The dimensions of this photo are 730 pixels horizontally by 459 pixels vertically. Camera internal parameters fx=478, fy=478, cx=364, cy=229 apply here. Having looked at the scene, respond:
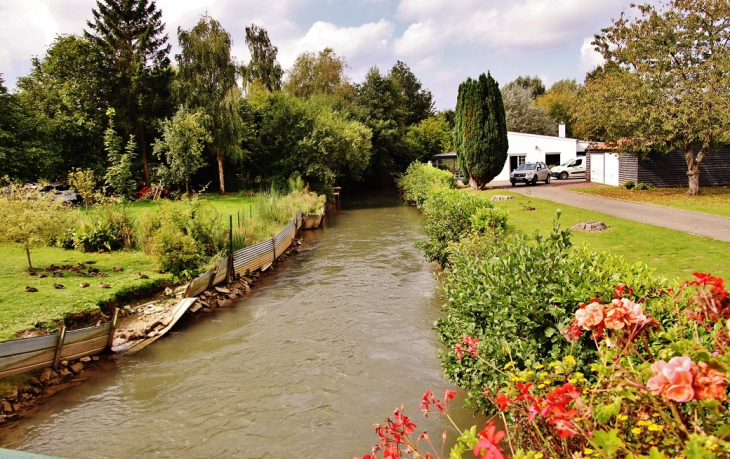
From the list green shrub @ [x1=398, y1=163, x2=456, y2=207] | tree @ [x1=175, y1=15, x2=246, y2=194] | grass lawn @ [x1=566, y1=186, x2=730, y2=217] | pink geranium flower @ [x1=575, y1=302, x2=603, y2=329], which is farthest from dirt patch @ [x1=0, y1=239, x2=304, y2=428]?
tree @ [x1=175, y1=15, x2=246, y2=194]

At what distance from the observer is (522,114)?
6216 cm

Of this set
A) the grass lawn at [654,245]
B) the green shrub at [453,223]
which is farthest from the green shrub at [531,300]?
the green shrub at [453,223]

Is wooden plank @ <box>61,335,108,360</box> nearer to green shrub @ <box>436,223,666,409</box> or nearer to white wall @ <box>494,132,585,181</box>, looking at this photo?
green shrub @ <box>436,223,666,409</box>

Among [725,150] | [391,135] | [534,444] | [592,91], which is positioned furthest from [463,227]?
[391,135]

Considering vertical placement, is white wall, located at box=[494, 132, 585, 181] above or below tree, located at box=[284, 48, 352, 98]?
below

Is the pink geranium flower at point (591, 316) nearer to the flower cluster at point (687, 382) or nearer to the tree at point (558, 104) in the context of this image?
the flower cluster at point (687, 382)

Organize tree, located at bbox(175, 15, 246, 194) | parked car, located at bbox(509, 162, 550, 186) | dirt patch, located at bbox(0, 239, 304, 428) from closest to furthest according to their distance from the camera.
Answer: dirt patch, located at bbox(0, 239, 304, 428), tree, located at bbox(175, 15, 246, 194), parked car, located at bbox(509, 162, 550, 186)

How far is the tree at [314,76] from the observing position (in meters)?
51.4

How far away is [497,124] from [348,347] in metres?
25.5

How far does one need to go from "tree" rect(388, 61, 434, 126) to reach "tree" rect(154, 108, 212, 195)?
47.5 meters

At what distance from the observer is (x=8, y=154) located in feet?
79.5

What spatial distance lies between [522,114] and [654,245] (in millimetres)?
54573

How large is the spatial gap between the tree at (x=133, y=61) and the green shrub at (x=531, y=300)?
31560mm

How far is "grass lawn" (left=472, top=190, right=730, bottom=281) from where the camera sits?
9.23 meters
